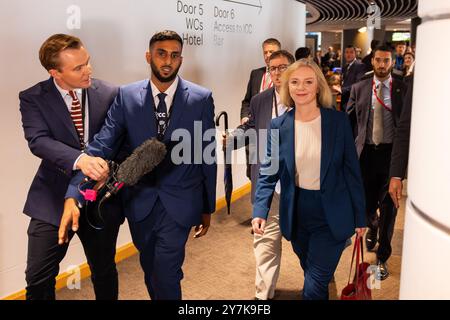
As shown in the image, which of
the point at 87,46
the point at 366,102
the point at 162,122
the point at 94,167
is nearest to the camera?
the point at 94,167

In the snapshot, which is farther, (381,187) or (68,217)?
(381,187)

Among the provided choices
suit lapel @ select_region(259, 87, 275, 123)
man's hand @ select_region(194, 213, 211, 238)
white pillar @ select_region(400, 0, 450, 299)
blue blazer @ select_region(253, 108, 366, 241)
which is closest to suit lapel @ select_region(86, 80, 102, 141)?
man's hand @ select_region(194, 213, 211, 238)

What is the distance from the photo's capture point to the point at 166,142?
272cm

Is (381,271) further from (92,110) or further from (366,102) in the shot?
(92,110)

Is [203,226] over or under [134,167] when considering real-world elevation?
under

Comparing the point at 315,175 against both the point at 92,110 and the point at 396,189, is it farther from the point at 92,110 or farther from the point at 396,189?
the point at 92,110

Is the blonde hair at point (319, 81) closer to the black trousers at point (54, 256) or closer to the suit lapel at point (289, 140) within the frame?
the suit lapel at point (289, 140)

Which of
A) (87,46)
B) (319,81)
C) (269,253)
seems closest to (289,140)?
(319,81)

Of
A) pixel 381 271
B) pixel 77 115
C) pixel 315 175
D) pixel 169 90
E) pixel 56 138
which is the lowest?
pixel 381 271

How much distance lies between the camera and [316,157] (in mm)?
2746

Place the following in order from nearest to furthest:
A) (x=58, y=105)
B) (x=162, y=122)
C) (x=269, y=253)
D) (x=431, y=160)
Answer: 1. (x=431, y=160)
2. (x=58, y=105)
3. (x=162, y=122)
4. (x=269, y=253)

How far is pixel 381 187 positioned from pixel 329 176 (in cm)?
170

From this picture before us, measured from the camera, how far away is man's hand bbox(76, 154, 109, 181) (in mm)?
2438
